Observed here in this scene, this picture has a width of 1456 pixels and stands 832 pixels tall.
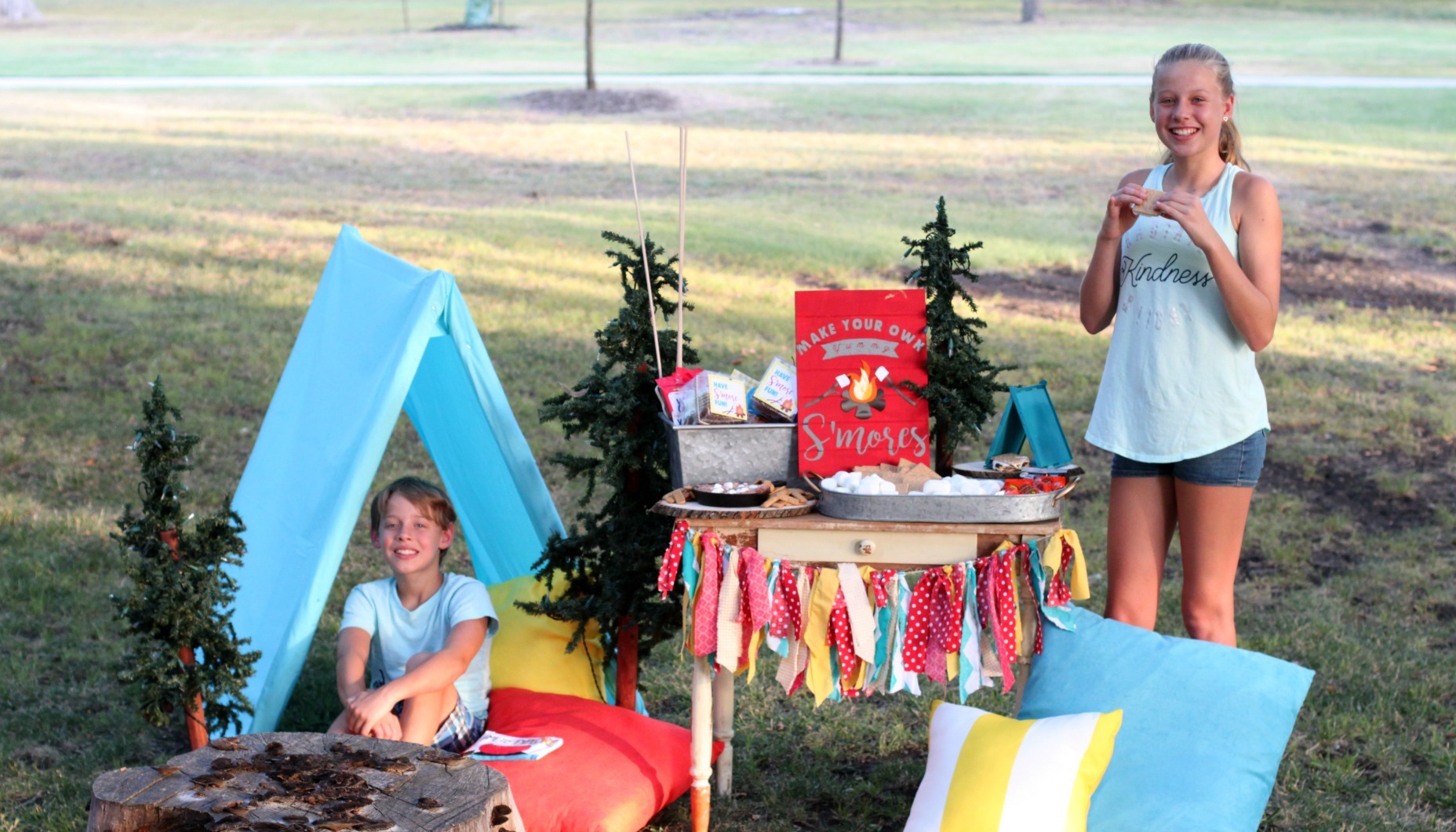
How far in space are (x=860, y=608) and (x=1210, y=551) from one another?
0.84 metres

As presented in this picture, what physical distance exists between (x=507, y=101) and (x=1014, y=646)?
20.4 metres

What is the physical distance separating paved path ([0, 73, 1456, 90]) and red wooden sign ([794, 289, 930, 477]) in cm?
2179

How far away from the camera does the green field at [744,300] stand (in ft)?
13.6

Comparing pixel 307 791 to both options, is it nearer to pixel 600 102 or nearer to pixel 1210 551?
pixel 1210 551

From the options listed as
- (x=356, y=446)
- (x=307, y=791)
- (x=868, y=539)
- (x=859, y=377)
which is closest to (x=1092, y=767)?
(x=868, y=539)

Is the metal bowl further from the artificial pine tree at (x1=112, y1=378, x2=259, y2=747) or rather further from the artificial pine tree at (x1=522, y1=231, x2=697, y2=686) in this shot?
the artificial pine tree at (x1=112, y1=378, x2=259, y2=747)

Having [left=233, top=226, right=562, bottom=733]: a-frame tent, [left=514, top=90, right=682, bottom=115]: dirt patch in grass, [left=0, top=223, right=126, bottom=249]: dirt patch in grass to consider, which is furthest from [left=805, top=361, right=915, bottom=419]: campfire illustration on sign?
[left=514, top=90, right=682, bottom=115]: dirt patch in grass

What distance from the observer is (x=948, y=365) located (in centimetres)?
333

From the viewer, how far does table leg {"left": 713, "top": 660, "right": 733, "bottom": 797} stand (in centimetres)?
369

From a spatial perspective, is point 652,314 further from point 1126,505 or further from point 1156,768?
point 1156,768

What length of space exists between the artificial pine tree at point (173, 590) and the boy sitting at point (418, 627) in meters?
0.33

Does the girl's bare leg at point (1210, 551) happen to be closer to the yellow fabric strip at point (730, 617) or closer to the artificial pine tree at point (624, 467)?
the yellow fabric strip at point (730, 617)

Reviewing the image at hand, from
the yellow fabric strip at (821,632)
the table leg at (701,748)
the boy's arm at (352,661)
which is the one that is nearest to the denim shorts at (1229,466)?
the yellow fabric strip at (821,632)

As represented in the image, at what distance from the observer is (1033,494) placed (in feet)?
9.91
